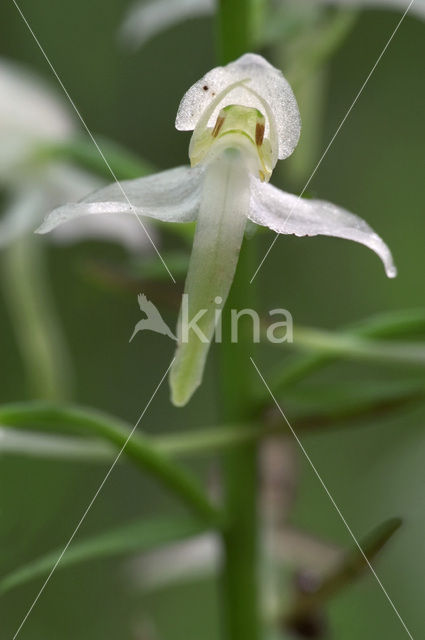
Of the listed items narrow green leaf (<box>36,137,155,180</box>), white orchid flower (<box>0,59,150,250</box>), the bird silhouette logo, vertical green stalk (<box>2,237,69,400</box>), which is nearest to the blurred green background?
vertical green stalk (<box>2,237,69,400</box>)

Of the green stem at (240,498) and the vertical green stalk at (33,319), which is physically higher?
the vertical green stalk at (33,319)

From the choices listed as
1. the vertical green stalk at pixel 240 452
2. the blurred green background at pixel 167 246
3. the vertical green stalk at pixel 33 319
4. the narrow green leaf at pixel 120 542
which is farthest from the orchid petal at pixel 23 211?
the blurred green background at pixel 167 246

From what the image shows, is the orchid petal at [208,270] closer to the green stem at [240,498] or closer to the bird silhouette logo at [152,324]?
the bird silhouette logo at [152,324]

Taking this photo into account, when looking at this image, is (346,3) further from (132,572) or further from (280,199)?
(132,572)

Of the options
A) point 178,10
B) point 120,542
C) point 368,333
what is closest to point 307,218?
point 368,333

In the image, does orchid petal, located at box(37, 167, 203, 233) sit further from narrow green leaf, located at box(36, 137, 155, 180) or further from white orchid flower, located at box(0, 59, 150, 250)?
white orchid flower, located at box(0, 59, 150, 250)

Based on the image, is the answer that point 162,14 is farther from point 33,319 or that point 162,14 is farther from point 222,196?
point 222,196
